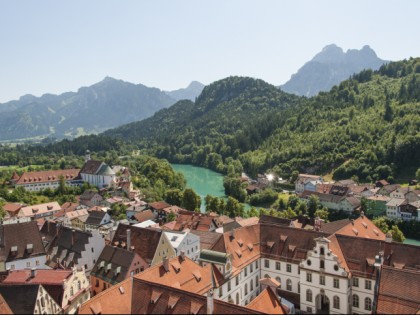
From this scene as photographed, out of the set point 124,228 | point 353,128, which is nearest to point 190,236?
point 124,228

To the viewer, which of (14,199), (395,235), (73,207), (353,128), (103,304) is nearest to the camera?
(103,304)

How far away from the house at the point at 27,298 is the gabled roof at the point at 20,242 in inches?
686

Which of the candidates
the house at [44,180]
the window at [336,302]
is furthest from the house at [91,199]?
the window at [336,302]

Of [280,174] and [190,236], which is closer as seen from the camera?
[190,236]

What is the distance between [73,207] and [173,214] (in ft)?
82.6

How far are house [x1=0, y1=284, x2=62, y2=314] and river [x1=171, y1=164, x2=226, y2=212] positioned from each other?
2994 inches

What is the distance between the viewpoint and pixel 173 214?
80.9 meters

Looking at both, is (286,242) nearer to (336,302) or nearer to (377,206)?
(336,302)

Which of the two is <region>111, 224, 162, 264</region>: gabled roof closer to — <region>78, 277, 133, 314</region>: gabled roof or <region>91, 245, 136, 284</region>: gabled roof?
<region>91, 245, 136, 284</region>: gabled roof

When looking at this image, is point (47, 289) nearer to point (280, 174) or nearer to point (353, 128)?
point (280, 174)

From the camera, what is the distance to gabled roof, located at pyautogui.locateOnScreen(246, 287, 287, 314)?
2797cm

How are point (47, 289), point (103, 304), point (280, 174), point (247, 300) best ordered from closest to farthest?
point (103, 304)
point (47, 289)
point (247, 300)
point (280, 174)

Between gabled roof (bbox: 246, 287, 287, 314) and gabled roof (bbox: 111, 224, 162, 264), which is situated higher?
gabled roof (bbox: 246, 287, 287, 314)

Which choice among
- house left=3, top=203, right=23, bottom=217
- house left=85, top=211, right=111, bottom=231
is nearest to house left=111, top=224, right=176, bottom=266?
house left=85, top=211, right=111, bottom=231
